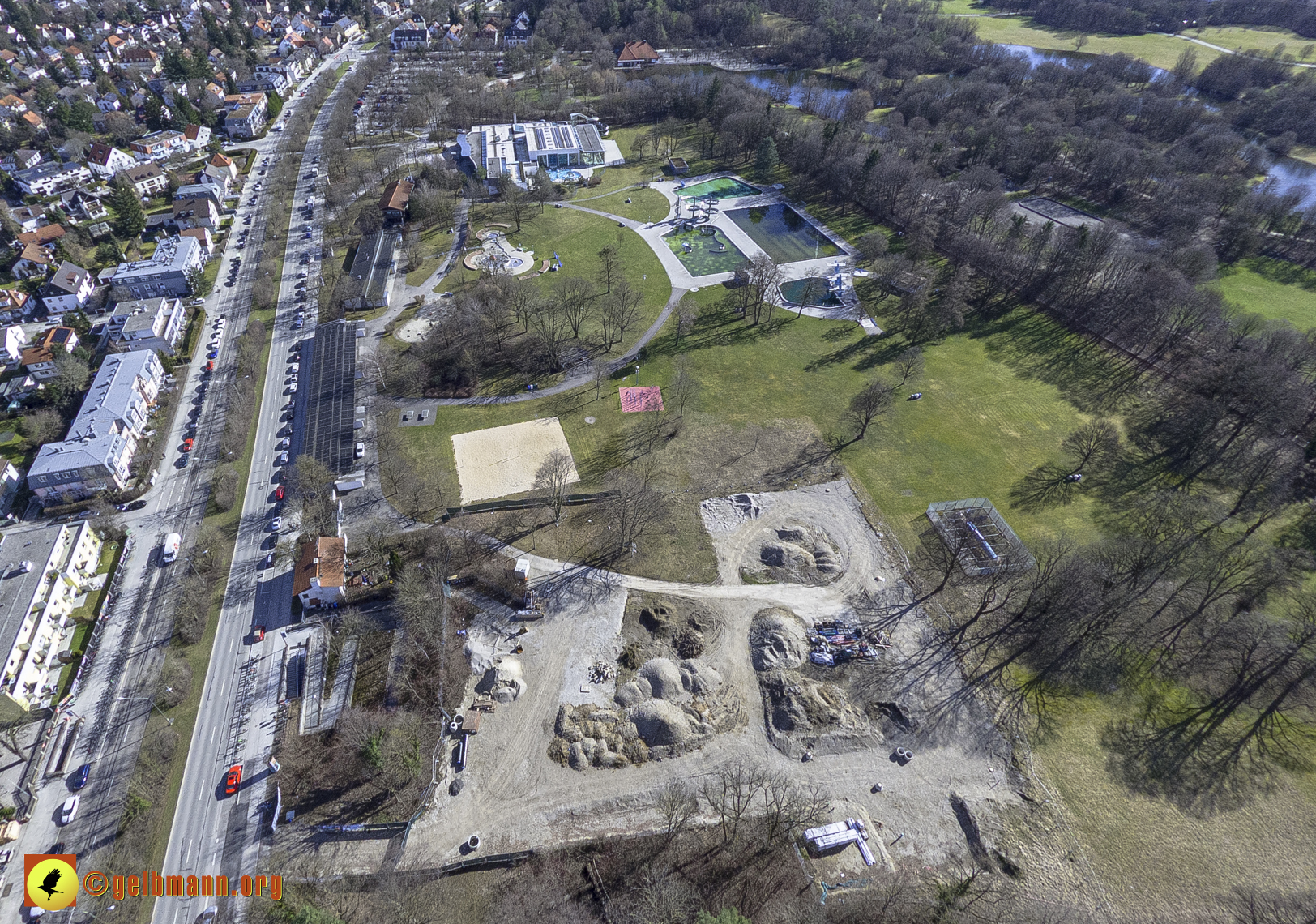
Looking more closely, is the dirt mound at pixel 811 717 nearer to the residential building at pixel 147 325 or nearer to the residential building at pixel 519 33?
the residential building at pixel 147 325

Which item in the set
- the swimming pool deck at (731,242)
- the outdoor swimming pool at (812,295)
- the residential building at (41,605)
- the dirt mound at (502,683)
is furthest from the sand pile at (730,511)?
the residential building at (41,605)

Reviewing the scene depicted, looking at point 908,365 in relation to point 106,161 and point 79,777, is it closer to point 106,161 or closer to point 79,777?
point 79,777

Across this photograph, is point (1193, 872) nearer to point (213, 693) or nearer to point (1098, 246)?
point (213, 693)

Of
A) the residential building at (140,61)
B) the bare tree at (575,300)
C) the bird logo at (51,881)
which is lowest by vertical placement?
the bird logo at (51,881)

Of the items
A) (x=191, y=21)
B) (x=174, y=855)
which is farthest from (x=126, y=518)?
(x=191, y=21)

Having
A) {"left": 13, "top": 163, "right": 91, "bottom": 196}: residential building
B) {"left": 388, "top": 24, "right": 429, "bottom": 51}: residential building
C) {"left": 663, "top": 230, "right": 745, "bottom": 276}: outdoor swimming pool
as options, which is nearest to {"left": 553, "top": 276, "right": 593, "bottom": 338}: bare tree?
{"left": 663, "top": 230, "right": 745, "bottom": 276}: outdoor swimming pool
